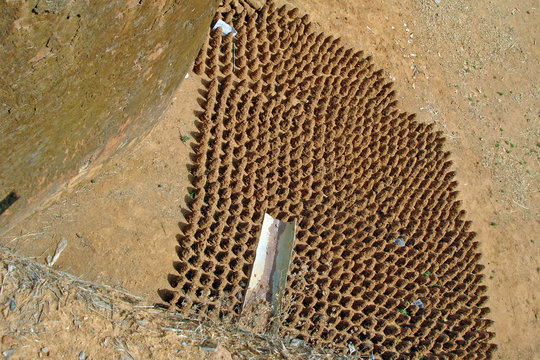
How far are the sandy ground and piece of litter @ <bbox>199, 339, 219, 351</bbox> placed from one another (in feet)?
2.47

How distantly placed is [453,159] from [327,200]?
3204 millimetres

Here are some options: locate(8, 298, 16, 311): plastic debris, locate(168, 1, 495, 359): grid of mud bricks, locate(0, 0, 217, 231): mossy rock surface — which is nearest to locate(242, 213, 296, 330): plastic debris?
locate(168, 1, 495, 359): grid of mud bricks

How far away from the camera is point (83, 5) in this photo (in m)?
3.42

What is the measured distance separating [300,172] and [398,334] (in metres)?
2.79

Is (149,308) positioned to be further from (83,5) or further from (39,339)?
(83,5)

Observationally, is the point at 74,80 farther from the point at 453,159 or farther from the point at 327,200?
the point at 453,159

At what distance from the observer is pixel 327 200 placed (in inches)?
274

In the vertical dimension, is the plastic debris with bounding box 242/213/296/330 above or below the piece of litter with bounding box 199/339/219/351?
above

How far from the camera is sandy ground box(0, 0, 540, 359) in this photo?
5.19 meters

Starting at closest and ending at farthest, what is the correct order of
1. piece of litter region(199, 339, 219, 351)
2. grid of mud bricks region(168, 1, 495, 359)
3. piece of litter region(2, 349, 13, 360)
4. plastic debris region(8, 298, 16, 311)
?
piece of litter region(2, 349, 13, 360) → plastic debris region(8, 298, 16, 311) → piece of litter region(199, 339, 219, 351) → grid of mud bricks region(168, 1, 495, 359)

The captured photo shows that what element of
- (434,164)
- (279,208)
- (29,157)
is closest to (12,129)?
(29,157)

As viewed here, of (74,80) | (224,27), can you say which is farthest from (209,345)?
(224,27)

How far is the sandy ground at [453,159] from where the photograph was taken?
5191 millimetres

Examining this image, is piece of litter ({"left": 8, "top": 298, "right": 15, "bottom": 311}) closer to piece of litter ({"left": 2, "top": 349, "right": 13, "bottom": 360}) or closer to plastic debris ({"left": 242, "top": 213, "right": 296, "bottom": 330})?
piece of litter ({"left": 2, "top": 349, "right": 13, "bottom": 360})
